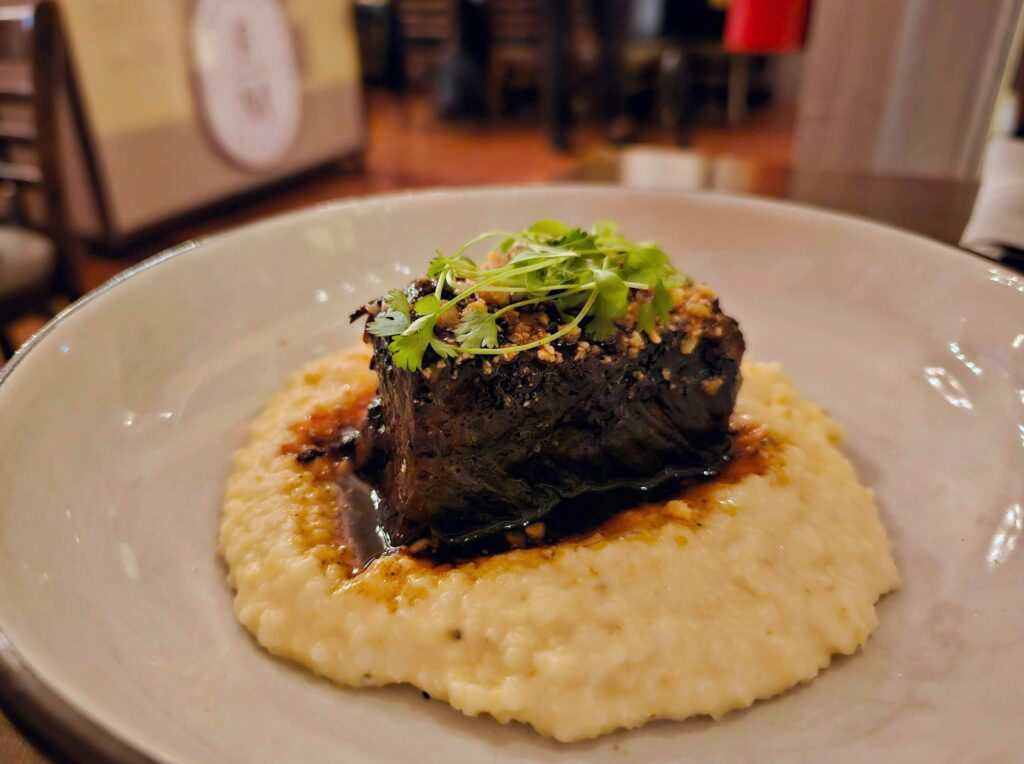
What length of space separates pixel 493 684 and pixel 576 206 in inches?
66.0

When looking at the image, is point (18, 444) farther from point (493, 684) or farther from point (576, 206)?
point (576, 206)

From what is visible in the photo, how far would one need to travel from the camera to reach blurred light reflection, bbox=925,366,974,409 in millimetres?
1808

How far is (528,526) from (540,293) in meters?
0.51

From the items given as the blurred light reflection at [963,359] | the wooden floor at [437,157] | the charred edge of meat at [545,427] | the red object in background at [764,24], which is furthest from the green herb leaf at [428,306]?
the wooden floor at [437,157]

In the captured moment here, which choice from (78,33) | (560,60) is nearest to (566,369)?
(78,33)

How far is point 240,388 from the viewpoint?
1976mm

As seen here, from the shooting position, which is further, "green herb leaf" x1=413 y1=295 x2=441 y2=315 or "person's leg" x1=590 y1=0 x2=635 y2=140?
"person's leg" x1=590 y1=0 x2=635 y2=140

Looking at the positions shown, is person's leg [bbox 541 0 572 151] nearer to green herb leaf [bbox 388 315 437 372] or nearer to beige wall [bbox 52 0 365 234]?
beige wall [bbox 52 0 365 234]

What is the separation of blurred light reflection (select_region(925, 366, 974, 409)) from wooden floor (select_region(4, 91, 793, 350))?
15.7 feet

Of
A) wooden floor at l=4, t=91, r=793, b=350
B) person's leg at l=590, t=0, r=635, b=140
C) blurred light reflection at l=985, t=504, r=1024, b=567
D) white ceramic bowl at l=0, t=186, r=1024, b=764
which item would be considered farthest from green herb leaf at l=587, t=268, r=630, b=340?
person's leg at l=590, t=0, r=635, b=140

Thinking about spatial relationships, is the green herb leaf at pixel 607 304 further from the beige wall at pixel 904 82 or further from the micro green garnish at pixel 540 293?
the beige wall at pixel 904 82

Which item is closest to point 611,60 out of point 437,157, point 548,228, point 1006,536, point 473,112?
point 473,112

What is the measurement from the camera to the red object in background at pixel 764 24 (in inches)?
166

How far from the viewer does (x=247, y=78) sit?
21.2ft
